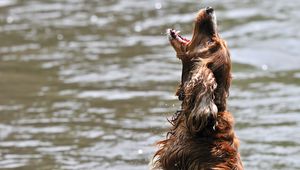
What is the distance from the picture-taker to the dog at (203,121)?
7.03 metres

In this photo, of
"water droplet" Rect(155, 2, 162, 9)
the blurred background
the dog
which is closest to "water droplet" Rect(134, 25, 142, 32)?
the blurred background

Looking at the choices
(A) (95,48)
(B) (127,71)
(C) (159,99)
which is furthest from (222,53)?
(A) (95,48)

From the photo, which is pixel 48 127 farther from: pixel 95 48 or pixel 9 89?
pixel 95 48

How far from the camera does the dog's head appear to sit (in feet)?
22.9

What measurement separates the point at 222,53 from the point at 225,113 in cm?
55

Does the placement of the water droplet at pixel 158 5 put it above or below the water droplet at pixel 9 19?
below

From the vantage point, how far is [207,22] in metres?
7.71

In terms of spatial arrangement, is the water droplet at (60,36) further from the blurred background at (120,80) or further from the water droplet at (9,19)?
the water droplet at (9,19)

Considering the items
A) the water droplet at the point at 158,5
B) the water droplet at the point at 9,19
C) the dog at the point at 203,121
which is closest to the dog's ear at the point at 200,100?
the dog at the point at 203,121

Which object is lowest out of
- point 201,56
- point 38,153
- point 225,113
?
point 38,153

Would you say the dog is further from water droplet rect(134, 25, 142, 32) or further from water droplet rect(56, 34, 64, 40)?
water droplet rect(134, 25, 142, 32)

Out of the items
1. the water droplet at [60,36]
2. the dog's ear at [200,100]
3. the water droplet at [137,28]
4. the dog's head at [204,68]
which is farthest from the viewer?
the water droplet at [137,28]

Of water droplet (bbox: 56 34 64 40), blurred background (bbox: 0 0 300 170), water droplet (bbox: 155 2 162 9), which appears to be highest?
water droplet (bbox: 155 2 162 9)

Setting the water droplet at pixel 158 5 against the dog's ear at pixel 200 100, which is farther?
the water droplet at pixel 158 5
